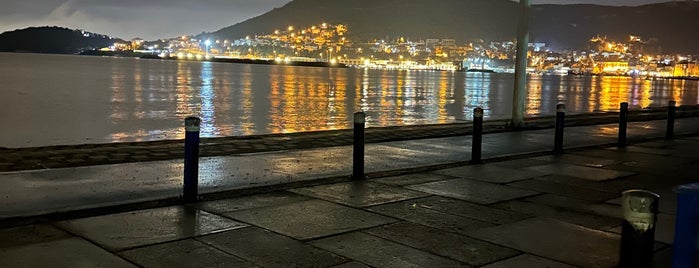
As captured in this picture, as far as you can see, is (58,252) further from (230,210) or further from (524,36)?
(524,36)

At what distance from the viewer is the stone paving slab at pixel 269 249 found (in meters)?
5.94

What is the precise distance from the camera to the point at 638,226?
4523 mm

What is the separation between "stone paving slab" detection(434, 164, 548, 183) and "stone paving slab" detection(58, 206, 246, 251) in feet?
14.9

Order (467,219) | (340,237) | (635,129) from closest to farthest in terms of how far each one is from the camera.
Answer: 1. (340,237)
2. (467,219)
3. (635,129)

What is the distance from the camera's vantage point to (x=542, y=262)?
20.2 feet

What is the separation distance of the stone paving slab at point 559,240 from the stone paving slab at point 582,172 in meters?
3.62

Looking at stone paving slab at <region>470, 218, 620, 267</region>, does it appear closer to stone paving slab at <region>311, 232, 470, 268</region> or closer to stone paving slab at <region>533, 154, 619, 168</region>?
stone paving slab at <region>311, 232, 470, 268</region>

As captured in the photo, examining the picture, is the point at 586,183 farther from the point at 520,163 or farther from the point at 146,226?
the point at 146,226

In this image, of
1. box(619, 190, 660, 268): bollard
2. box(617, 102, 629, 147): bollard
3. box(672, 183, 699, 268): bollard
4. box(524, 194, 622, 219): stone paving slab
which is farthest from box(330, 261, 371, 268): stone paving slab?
box(617, 102, 629, 147): bollard

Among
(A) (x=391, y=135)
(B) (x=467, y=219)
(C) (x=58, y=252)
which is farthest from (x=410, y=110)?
(C) (x=58, y=252)

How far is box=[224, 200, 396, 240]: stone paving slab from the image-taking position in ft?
23.2

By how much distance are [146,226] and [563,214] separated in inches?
184

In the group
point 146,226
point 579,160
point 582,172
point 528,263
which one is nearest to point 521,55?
point 579,160

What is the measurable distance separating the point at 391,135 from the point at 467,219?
9.41 m
